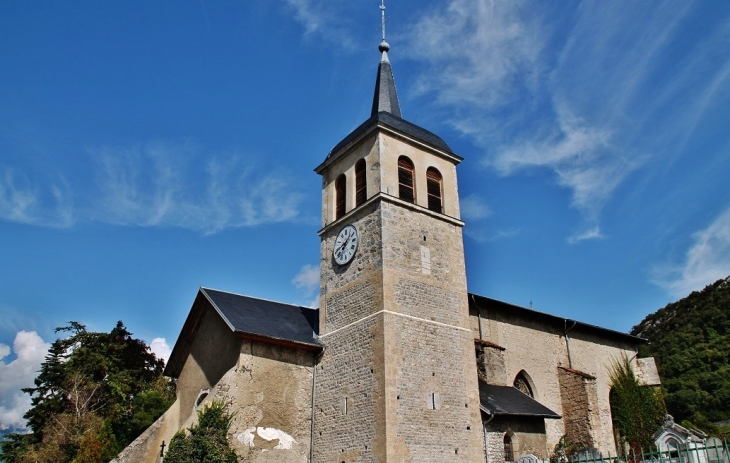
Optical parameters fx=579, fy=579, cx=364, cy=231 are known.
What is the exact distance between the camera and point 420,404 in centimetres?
1633

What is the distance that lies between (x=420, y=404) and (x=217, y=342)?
7.24 m

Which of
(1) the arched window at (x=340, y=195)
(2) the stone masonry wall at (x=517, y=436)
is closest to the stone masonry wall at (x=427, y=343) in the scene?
(2) the stone masonry wall at (x=517, y=436)

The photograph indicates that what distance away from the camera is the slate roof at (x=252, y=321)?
1788 cm

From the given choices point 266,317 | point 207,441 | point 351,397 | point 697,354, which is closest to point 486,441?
point 351,397

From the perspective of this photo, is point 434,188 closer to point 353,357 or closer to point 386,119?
point 386,119

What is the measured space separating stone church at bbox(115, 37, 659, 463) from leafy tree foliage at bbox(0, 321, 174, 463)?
741 centimetres

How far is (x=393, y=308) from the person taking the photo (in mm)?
17031

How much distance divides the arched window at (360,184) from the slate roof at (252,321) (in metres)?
4.72

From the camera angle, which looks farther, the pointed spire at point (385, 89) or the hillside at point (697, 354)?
the hillside at point (697, 354)

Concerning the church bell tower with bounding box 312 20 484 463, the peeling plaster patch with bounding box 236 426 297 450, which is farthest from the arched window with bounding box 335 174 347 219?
the peeling plaster patch with bounding box 236 426 297 450

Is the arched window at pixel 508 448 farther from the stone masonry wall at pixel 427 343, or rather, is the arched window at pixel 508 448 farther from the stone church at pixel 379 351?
the stone masonry wall at pixel 427 343

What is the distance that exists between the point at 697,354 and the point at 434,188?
34180 millimetres

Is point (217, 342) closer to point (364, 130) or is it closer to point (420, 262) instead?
point (420, 262)

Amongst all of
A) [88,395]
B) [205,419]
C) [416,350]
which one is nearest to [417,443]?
[416,350]
